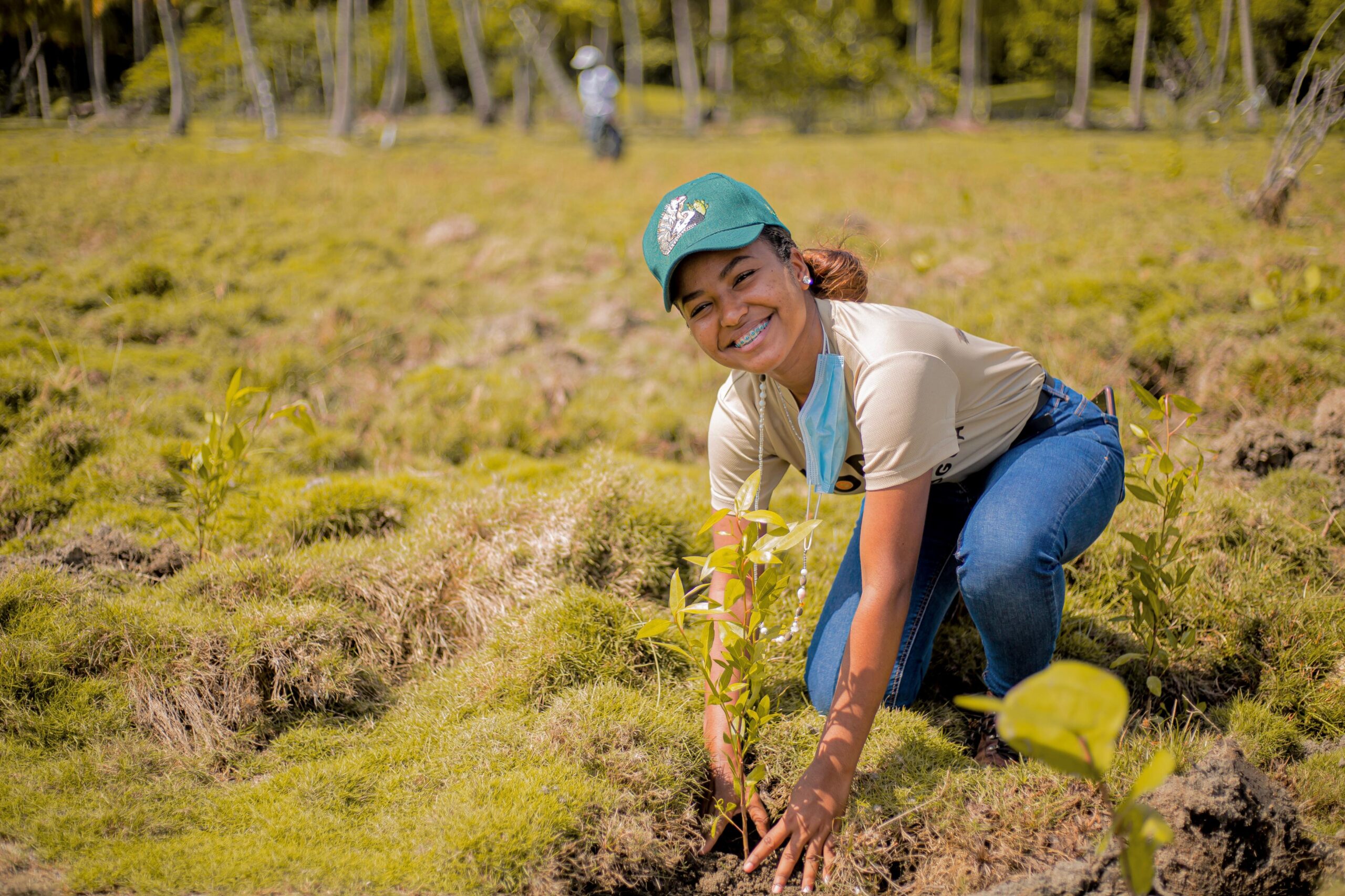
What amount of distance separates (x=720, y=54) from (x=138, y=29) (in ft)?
87.8

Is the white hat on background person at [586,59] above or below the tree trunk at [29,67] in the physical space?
above

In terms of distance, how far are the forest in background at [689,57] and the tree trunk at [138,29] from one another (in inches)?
0.9

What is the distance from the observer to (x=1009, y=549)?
7.78ft

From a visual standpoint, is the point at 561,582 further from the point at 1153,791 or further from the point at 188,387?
the point at 188,387

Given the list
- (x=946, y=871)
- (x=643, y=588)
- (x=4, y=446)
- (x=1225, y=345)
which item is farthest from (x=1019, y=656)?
(x=4, y=446)

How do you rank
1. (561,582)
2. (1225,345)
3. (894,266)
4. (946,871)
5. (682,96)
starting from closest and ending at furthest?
(946,871) < (561,582) < (1225,345) < (894,266) < (682,96)

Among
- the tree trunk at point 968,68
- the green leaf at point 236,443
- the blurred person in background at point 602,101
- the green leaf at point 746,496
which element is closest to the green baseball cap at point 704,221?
the green leaf at point 746,496

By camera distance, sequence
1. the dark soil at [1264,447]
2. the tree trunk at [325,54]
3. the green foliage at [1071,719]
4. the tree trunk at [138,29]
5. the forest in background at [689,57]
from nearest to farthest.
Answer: the green foliage at [1071,719] < the dark soil at [1264,447] < the forest in background at [689,57] < the tree trunk at [138,29] < the tree trunk at [325,54]

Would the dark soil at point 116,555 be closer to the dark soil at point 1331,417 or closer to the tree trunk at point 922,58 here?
the dark soil at point 1331,417

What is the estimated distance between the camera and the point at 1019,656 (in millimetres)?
2537

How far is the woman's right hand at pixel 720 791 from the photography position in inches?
97.0

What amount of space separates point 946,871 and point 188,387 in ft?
16.3

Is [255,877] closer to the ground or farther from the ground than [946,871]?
farther from the ground

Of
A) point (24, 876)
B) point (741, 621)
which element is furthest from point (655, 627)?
point (24, 876)
